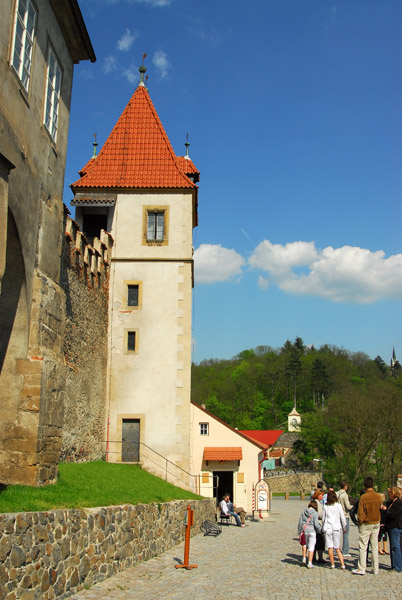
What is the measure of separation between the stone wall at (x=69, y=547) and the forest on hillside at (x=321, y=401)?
36.4m

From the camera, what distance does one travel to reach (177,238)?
75.6ft

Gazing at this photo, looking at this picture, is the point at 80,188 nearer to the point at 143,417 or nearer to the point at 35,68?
the point at 143,417

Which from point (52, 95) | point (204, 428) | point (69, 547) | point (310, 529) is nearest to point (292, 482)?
point (204, 428)

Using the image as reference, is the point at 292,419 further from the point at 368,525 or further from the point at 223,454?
the point at 368,525

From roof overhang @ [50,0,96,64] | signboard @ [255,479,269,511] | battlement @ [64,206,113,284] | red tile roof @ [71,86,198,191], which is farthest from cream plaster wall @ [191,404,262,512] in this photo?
roof overhang @ [50,0,96,64]

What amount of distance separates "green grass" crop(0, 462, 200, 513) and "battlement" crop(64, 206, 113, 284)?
242 inches

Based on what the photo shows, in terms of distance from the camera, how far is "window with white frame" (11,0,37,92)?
9426 mm

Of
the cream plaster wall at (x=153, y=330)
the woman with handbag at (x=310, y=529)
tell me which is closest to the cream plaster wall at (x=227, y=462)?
the cream plaster wall at (x=153, y=330)

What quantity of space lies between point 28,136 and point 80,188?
13.4m

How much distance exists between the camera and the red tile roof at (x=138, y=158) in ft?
77.4

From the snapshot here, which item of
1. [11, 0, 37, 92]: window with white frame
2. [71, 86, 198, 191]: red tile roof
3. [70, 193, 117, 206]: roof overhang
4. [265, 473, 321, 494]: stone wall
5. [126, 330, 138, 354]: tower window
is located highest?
[71, 86, 198, 191]: red tile roof

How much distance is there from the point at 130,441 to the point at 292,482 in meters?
51.2

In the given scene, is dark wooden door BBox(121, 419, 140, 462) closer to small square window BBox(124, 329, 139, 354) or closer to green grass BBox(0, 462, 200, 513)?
green grass BBox(0, 462, 200, 513)

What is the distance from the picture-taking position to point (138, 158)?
2467 centimetres
